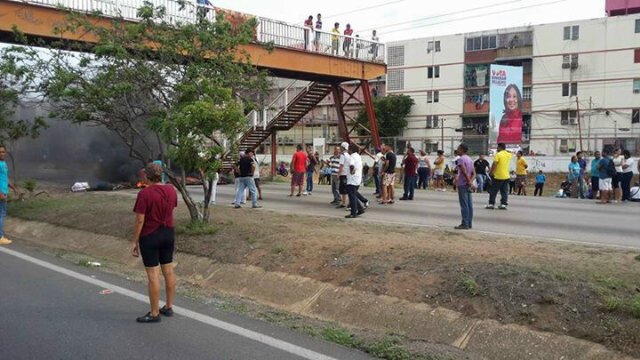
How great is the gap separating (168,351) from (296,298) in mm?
2750

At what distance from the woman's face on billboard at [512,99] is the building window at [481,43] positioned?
27807mm

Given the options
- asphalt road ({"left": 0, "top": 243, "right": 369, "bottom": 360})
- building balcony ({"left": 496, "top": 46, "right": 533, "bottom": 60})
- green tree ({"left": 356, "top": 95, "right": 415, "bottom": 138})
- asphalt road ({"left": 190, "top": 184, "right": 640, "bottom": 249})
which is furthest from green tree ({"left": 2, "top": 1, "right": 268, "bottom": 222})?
green tree ({"left": 356, "top": 95, "right": 415, "bottom": 138})

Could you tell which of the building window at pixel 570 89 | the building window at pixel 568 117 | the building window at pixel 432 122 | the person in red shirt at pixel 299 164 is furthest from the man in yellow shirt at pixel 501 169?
the building window at pixel 432 122

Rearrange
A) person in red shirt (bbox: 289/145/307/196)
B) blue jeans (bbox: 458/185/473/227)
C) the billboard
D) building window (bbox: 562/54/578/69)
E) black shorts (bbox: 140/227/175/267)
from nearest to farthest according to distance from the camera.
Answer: black shorts (bbox: 140/227/175/267) < blue jeans (bbox: 458/185/473/227) < person in red shirt (bbox: 289/145/307/196) < the billboard < building window (bbox: 562/54/578/69)

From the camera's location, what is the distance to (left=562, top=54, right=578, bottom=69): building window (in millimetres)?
60438

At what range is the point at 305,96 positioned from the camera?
2891 cm

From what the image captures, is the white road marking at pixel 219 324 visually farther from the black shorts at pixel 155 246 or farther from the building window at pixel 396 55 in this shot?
the building window at pixel 396 55

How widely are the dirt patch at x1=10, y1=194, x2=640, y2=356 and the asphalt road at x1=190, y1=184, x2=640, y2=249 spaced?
1680mm

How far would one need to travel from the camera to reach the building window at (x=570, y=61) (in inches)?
2379

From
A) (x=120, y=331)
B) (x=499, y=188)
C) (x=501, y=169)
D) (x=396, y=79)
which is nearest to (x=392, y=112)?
(x=396, y=79)

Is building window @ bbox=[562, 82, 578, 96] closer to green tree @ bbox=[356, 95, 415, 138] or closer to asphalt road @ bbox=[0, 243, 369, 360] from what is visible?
green tree @ bbox=[356, 95, 415, 138]

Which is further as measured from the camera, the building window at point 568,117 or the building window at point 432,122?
the building window at point 432,122

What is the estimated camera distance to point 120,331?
247 inches

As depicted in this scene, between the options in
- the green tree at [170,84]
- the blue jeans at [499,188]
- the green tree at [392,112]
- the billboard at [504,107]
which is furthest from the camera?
the green tree at [392,112]
